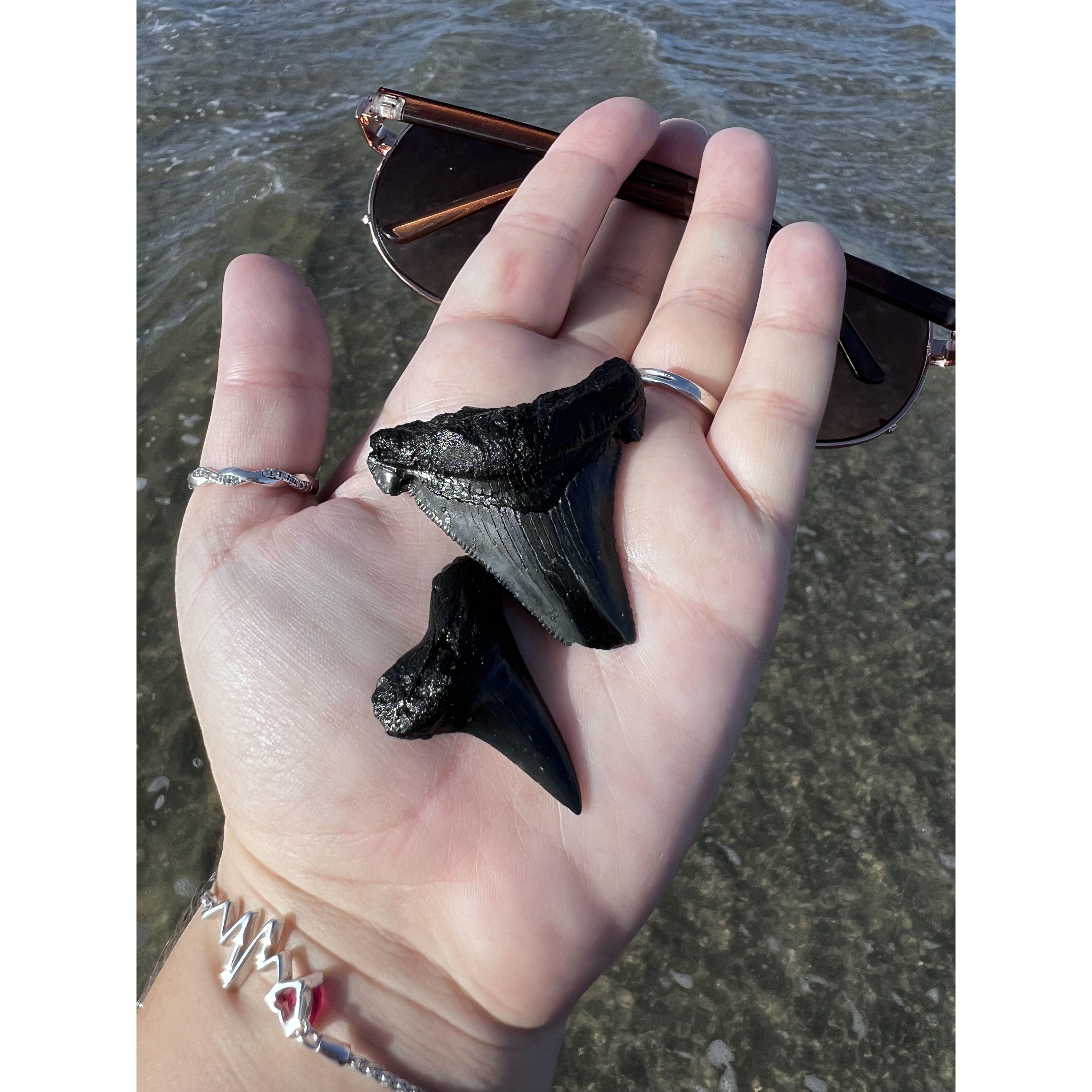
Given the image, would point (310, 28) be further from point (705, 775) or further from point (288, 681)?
point (705, 775)

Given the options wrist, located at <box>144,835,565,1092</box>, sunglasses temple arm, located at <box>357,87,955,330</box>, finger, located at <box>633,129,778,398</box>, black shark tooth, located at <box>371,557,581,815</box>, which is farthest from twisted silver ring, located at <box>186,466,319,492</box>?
sunglasses temple arm, located at <box>357,87,955,330</box>

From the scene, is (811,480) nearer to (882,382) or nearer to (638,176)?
(882,382)

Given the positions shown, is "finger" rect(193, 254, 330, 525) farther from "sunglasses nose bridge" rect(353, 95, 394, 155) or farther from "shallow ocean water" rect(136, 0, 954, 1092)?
"sunglasses nose bridge" rect(353, 95, 394, 155)

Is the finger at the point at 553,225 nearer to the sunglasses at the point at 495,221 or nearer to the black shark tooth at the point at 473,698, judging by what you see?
the sunglasses at the point at 495,221

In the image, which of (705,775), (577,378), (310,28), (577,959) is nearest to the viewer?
(577,959)

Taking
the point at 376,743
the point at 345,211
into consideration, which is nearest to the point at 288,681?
the point at 376,743

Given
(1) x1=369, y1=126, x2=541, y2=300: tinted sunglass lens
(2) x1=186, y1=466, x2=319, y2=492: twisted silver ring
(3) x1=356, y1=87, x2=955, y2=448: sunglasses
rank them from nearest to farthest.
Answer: (2) x1=186, y1=466, x2=319, y2=492: twisted silver ring, (3) x1=356, y1=87, x2=955, y2=448: sunglasses, (1) x1=369, y1=126, x2=541, y2=300: tinted sunglass lens

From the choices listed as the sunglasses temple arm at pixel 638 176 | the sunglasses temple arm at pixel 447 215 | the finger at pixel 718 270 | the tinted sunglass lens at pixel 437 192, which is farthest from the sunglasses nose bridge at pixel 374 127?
the finger at pixel 718 270
